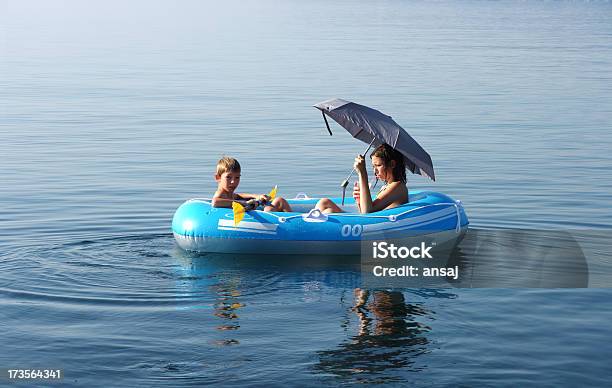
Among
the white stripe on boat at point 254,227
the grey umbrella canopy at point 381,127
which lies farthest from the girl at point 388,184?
the white stripe on boat at point 254,227

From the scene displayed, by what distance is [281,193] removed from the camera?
15.5 m

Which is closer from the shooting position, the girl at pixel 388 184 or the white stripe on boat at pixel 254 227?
the white stripe on boat at pixel 254 227

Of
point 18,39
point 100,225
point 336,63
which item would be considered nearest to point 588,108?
point 336,63

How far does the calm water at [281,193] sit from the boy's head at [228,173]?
79 centimetres

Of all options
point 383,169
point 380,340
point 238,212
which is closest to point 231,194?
point 238,212

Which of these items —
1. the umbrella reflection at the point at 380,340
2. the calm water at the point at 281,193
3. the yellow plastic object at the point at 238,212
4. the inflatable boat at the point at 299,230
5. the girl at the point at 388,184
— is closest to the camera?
Result: the umbrella reflection at the point at 380,340

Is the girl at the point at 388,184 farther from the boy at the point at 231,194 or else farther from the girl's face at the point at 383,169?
the boy at the point at 231,194

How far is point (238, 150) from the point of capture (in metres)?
19.2

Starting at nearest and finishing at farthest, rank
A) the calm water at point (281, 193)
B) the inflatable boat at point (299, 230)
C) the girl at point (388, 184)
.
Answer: the calm water at point (281, 193) < the inflatable boat at point (299, 230) < the girl at point (388, 184)

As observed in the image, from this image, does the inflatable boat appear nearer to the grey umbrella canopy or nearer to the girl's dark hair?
the girl's dark hair

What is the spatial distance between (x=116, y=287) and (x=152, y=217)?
11.1 feet

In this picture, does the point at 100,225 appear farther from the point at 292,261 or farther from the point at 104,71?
the point at 104,71

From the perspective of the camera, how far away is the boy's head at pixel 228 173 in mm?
11656

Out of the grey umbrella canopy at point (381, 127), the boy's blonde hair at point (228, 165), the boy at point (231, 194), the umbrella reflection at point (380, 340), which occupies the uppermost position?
the grey umbrella canopy at point (381, 127)
